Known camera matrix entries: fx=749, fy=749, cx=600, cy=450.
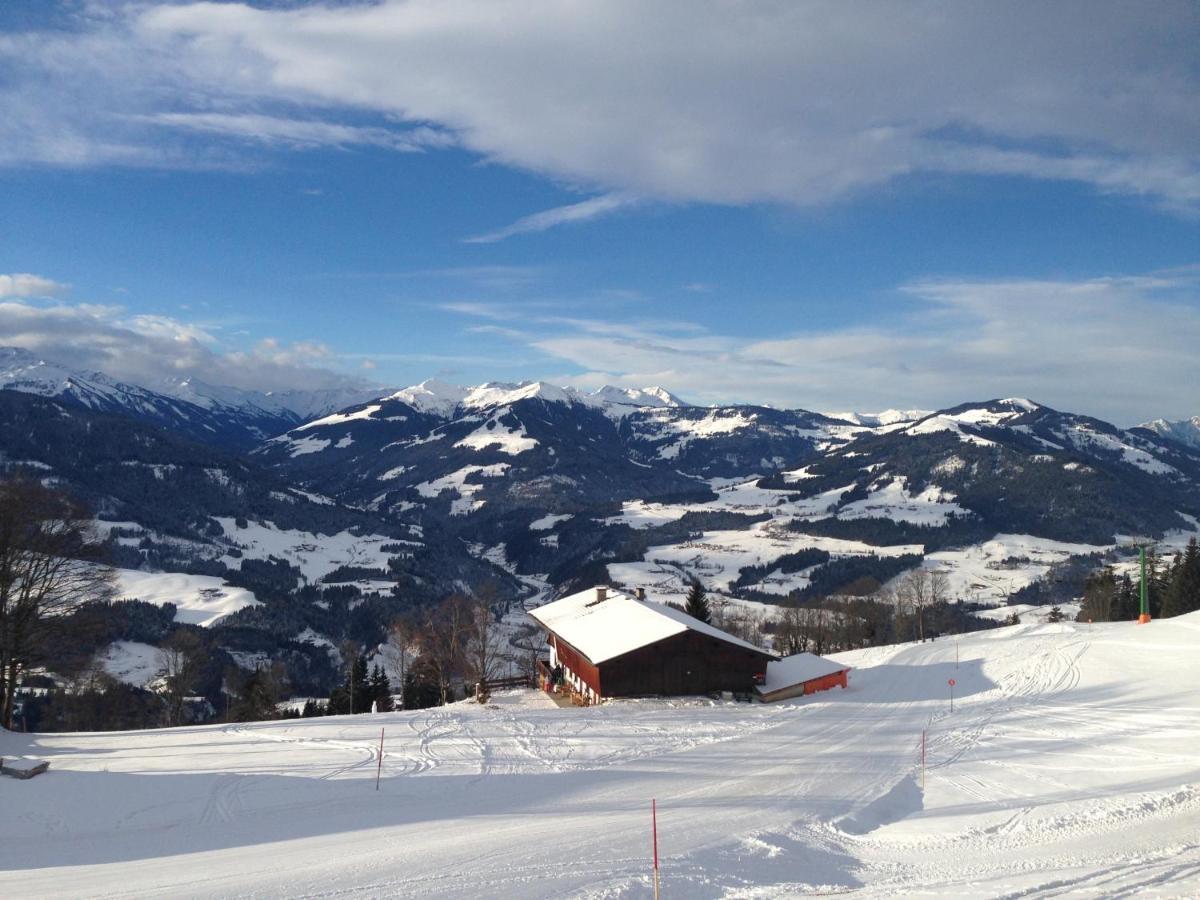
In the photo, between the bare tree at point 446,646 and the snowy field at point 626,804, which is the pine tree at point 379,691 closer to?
the bare tree at point 446,646

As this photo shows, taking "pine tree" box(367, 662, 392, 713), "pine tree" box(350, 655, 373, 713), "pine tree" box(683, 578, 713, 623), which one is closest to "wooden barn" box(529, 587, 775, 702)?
"pine tree" box(367, 662, 392, 713)

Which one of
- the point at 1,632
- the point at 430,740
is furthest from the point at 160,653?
the point at 430,740

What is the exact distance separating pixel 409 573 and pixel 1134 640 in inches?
6979

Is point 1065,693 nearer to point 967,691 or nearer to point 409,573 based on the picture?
point 967,691

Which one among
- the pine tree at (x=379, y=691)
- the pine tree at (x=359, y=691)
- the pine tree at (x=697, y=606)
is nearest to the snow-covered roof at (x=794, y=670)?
the pine tree at (x=697, y=606)

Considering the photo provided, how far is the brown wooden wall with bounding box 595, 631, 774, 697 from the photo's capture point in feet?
118

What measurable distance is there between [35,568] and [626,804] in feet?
81.5

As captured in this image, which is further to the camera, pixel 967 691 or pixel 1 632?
pixel 967 691

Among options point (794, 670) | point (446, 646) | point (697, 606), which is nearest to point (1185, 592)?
point (697, 606)

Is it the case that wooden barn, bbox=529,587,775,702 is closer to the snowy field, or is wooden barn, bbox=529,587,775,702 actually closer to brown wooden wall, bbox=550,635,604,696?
brown wooden wall, bbox=550,635,604,696

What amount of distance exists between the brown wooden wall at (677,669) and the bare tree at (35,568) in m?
22.3

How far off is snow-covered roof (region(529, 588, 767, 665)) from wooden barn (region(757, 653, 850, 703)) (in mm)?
1675

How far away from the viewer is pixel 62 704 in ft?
204

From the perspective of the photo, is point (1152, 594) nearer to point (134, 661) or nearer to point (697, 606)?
point (697, 606)
